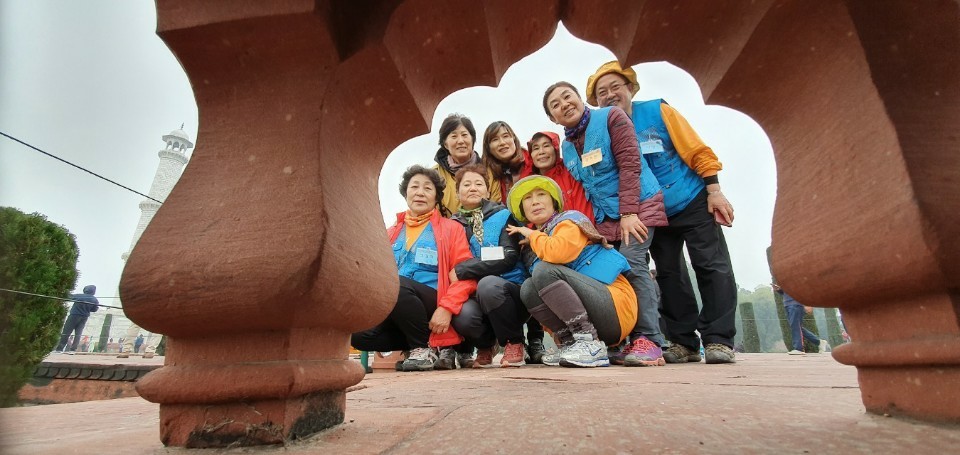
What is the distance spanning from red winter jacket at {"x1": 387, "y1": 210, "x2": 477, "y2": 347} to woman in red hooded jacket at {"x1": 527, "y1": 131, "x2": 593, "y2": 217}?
29.7 inches

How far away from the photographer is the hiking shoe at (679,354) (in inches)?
118

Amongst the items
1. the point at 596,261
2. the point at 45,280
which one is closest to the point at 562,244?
the point at 596,261

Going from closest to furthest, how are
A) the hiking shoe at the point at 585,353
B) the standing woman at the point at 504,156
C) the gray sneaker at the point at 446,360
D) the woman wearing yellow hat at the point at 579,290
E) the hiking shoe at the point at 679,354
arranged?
the hiking shoe at the point at 585,353
the woman wearing yellow hat at the point at 579,290
the hiking shoe at the point at 679,354
the gray sneaker at the point at 446,360
the standing woman at the point at 504,156

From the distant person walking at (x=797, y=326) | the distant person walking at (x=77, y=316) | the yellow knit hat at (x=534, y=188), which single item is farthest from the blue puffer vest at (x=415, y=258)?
the distant person walking at (x=77, y=316)

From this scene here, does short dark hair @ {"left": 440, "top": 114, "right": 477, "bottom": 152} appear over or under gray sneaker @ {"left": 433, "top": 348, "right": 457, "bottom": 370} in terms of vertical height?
over

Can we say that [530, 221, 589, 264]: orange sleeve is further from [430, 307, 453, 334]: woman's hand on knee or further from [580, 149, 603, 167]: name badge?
[430, 307, 453, 334]: woman's hand on knee

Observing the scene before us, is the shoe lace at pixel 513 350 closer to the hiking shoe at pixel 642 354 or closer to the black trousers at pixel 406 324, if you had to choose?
the black trousers at pixel 406 324

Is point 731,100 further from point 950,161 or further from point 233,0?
point 233,0

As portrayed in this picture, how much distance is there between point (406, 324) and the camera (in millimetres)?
3232

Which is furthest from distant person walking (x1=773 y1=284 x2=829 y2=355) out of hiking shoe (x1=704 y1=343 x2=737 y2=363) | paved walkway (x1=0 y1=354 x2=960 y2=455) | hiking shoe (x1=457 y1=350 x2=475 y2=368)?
paved walkway (x1=0 y1=354 x2=960 y2=455)

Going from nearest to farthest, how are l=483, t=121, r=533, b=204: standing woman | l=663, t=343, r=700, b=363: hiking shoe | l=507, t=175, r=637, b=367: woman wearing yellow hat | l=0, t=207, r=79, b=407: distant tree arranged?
l=507, t=175, r=637, b=367: woman wearing yellow hat < l=663, t=343, r=700, b=363: hiking shoe < l=483, t=121, r=533, b=204: standing woman < l=0, t=207, r=79, b=407: distant tree

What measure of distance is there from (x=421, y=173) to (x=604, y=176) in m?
1.26

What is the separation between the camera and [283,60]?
85cm

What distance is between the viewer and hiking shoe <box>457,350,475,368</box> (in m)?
3.30
